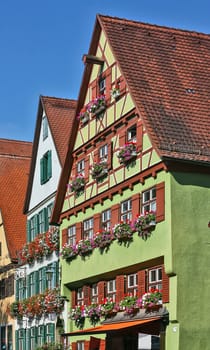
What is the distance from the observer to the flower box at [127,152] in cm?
3008

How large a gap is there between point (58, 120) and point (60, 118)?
0.26 meters

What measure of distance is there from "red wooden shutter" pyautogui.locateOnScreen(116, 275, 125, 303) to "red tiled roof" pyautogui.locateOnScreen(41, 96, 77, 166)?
948 cm

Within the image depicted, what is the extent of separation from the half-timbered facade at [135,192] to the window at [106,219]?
64mm

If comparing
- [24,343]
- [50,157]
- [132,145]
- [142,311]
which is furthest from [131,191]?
[24,343]

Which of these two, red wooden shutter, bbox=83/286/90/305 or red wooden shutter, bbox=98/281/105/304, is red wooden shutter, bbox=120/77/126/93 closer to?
red wooden shutter, bbox=98/281/105/304

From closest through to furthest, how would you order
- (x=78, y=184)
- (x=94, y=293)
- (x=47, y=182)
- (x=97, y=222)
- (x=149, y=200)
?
(x=149, y=200)
(x=97, y=222)
(x=94, y=293)
(x=78, y=184)
(x=47, y=182)

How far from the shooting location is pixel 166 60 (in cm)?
3225

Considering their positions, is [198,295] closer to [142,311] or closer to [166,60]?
[142,311]

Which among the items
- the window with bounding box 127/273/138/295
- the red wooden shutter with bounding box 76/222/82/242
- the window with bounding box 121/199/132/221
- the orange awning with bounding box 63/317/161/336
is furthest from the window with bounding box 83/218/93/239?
the orange awning with bounding box 63/317/161/336

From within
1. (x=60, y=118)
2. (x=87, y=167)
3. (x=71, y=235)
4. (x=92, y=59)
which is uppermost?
(x=92, y=59)

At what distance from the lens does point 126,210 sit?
1215 inches

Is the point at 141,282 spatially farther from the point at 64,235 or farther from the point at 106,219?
the point at 64,235

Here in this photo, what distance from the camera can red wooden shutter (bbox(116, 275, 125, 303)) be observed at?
31328mm

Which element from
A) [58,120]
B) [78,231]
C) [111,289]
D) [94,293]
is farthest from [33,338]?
[111,289]
